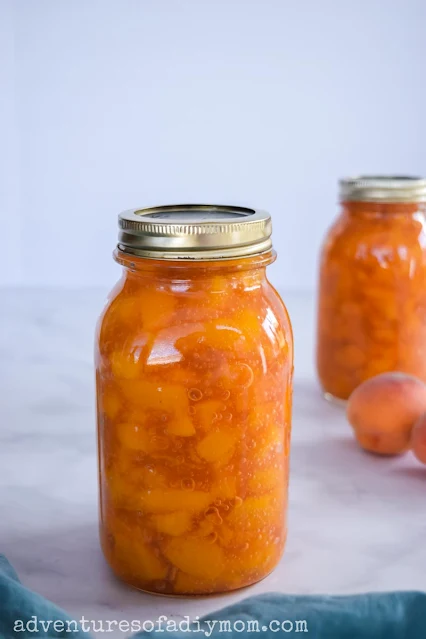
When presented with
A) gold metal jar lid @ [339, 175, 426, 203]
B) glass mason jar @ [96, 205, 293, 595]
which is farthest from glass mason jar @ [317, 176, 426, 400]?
glass mason jar @ [96, 205, 293, 595]

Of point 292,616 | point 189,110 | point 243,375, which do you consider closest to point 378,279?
point 243,375

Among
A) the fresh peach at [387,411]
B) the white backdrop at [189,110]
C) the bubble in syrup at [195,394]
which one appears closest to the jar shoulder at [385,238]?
the fresh peach at [387,411]

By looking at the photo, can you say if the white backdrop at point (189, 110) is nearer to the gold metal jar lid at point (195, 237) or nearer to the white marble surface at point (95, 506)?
the white marble surface at point (95, 506)

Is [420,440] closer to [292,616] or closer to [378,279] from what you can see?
[378,279]

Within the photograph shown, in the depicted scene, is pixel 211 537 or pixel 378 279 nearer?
pixel 211 537

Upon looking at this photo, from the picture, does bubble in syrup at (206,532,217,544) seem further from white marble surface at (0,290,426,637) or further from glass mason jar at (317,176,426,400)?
glass mason jar at (317,176,426,400)

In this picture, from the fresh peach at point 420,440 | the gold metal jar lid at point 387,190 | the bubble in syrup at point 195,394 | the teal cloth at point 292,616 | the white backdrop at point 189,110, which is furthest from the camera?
the white backdrop at point 189,110
